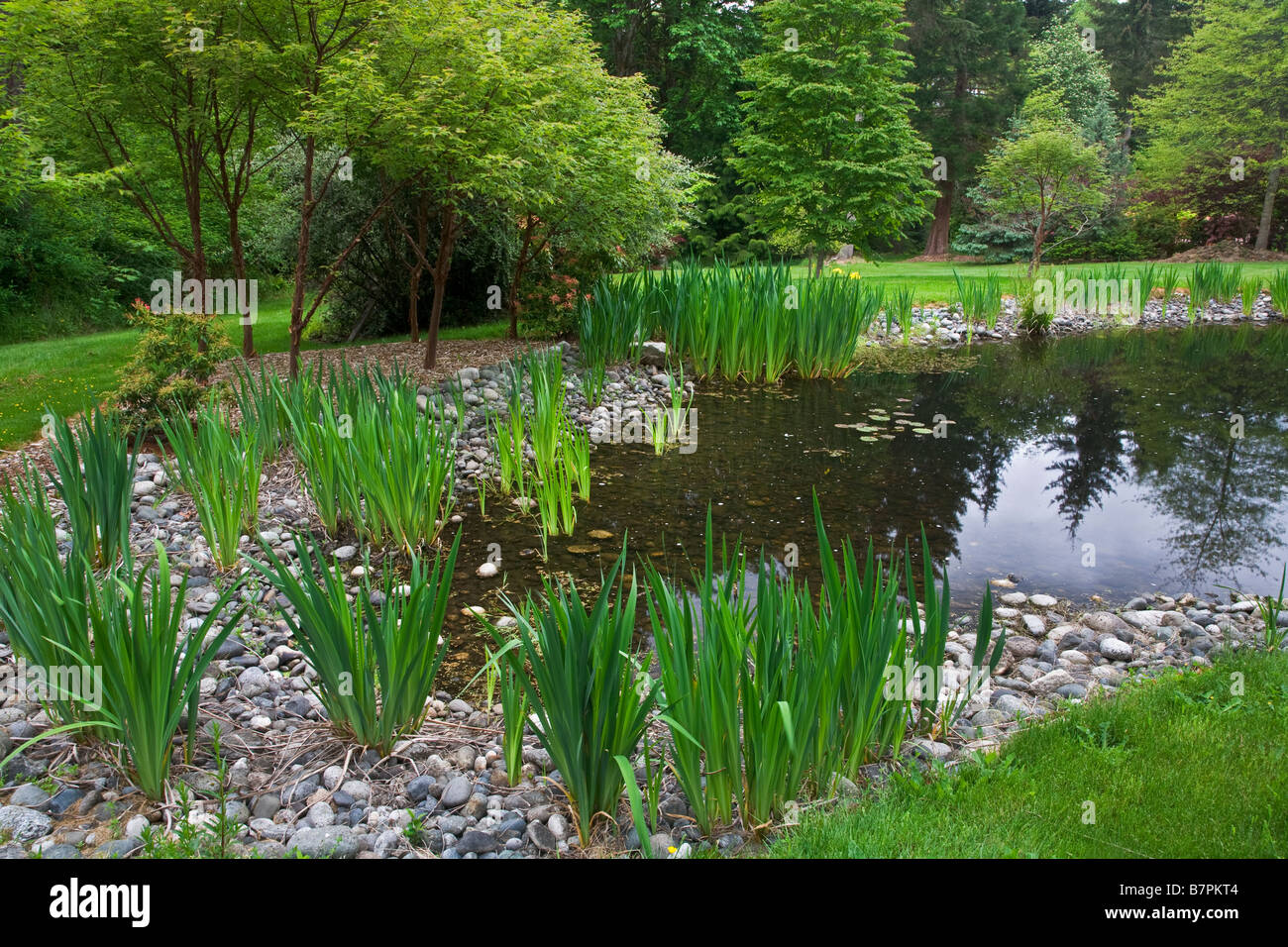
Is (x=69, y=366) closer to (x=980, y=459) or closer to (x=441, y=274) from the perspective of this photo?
(x=441, y=274)

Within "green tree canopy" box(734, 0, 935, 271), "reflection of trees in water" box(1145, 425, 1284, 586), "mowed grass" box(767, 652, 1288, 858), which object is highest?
"green tree canopy" box(734, 0, 935, 271)

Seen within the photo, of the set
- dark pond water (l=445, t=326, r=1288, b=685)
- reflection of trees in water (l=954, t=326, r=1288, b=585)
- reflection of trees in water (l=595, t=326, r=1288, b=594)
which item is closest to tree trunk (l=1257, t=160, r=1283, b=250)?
reflection of trees in water (l=954, t=326, r=1288, b=585)

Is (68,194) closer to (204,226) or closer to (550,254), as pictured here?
(550,254)

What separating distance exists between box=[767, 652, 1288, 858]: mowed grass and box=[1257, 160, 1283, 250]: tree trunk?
25470mm

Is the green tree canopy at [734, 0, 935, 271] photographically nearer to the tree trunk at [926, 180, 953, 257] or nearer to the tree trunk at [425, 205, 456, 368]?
the tree trunk at [425, 205, 456, 368]

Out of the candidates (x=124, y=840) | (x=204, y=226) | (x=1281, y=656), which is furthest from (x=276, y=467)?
(x=204, y=226)

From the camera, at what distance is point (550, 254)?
1092cm

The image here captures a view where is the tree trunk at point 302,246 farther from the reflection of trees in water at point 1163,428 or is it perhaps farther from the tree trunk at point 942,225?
the tree trunk at point 942,225

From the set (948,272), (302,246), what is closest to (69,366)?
(302,246)

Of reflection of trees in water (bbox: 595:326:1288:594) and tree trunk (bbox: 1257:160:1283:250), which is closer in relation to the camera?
reflection of trees in water (bbox: 595:326:1288:594)

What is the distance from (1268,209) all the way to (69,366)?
90.1 ft

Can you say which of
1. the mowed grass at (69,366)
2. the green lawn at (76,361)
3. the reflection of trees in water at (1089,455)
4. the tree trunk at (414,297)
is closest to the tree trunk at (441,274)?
the tree trunk at (414,297)

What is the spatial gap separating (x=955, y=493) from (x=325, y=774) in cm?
522

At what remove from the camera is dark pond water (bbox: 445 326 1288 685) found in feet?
17.6
